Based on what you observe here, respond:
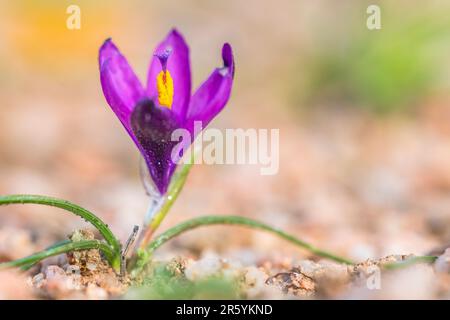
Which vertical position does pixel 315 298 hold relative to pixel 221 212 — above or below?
below

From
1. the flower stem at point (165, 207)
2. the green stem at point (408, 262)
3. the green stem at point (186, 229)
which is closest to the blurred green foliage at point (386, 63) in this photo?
the green stem at point (186, 229)

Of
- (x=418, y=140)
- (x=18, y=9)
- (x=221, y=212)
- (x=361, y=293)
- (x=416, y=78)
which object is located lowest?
(x=361, y=293)

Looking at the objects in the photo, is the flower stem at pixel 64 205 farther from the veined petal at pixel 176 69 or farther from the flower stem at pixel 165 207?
the veined petal at pixel 176 69

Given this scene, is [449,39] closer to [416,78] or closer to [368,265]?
[416,78]

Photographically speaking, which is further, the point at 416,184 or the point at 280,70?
the point at 280,70

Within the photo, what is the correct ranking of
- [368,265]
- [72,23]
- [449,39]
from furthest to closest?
[72,23] → [449,39] → [368,265]

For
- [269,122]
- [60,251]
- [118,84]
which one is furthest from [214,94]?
[269,122]

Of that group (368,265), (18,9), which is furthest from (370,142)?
(18,9)
